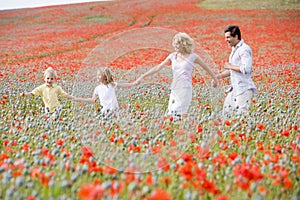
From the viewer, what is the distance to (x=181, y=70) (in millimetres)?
2812

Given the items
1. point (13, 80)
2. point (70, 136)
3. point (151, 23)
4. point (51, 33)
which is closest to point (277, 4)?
point (151, 23)

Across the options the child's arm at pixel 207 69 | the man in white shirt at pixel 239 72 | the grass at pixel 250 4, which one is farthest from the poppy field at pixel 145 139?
the grass at pixel 250 4

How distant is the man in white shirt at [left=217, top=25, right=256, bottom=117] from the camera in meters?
3.43

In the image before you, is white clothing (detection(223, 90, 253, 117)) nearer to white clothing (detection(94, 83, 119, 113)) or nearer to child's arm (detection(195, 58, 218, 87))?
child's arm (detection(195, 58, 218, 87))

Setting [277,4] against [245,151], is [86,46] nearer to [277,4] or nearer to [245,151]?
[277,4]

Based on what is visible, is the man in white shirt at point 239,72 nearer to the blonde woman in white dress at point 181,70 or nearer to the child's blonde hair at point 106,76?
the blonde woman in white dress at point 181,70

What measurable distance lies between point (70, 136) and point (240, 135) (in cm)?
101

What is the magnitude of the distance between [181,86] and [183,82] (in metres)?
0.06

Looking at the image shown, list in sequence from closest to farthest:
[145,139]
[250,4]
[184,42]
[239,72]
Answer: [145,139] → [184,42] → [239,72] → [250,4]

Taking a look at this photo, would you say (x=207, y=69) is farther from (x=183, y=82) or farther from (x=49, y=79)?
(x=49, y=79)

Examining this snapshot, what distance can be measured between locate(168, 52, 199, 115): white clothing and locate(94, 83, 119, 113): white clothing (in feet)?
1.35

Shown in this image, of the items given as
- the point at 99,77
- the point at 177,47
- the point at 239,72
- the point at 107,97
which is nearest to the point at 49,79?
the point at 107,97

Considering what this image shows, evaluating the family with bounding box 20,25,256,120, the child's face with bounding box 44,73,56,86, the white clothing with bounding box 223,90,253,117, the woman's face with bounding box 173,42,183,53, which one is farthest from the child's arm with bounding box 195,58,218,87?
the child's face with bounding box 44,73,56,86

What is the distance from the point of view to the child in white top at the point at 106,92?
2.78 m
